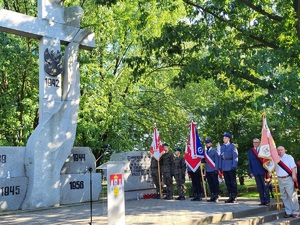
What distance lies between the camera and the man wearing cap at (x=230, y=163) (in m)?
11.1

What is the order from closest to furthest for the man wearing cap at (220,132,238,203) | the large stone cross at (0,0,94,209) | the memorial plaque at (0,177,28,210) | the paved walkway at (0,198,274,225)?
the paved walkway at (0,198,274,225), the memorial plaque at (0,177,28,210), the man wearing cap at (220,132,238,203), the large stone cross at (0,0,94,209)

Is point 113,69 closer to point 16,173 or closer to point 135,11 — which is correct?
point 135,11

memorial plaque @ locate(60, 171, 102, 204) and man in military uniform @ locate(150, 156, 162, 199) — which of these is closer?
memorial plaque @ locate(60, 171, 102, 204)

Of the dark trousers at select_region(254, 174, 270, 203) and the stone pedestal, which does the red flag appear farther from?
the stone pedestal

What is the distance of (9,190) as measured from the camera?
35.5ft

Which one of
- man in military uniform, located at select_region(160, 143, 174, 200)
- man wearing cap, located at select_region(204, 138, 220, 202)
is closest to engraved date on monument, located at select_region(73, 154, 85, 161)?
man in military uniform, located at select_region(160, 143, 174, 200)

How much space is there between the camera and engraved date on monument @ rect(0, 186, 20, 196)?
35.0ft

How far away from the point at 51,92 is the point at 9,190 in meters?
3.32

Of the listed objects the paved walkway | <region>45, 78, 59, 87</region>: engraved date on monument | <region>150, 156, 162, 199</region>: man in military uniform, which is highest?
<region>45, 78, 59, 87</region>: engraved date on monument

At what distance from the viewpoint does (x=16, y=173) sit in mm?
11195

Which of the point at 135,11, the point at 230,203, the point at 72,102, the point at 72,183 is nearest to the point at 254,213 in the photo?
the point at 230,203

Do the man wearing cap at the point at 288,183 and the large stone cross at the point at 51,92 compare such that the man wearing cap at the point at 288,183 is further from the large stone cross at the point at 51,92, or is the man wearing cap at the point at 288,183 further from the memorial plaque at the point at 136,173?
the large stone cross at the point at 51,92

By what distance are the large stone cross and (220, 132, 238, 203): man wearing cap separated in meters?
5.07

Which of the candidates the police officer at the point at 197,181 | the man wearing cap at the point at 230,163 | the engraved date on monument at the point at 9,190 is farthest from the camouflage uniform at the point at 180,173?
the engraved date on monument at the point at 9,190
